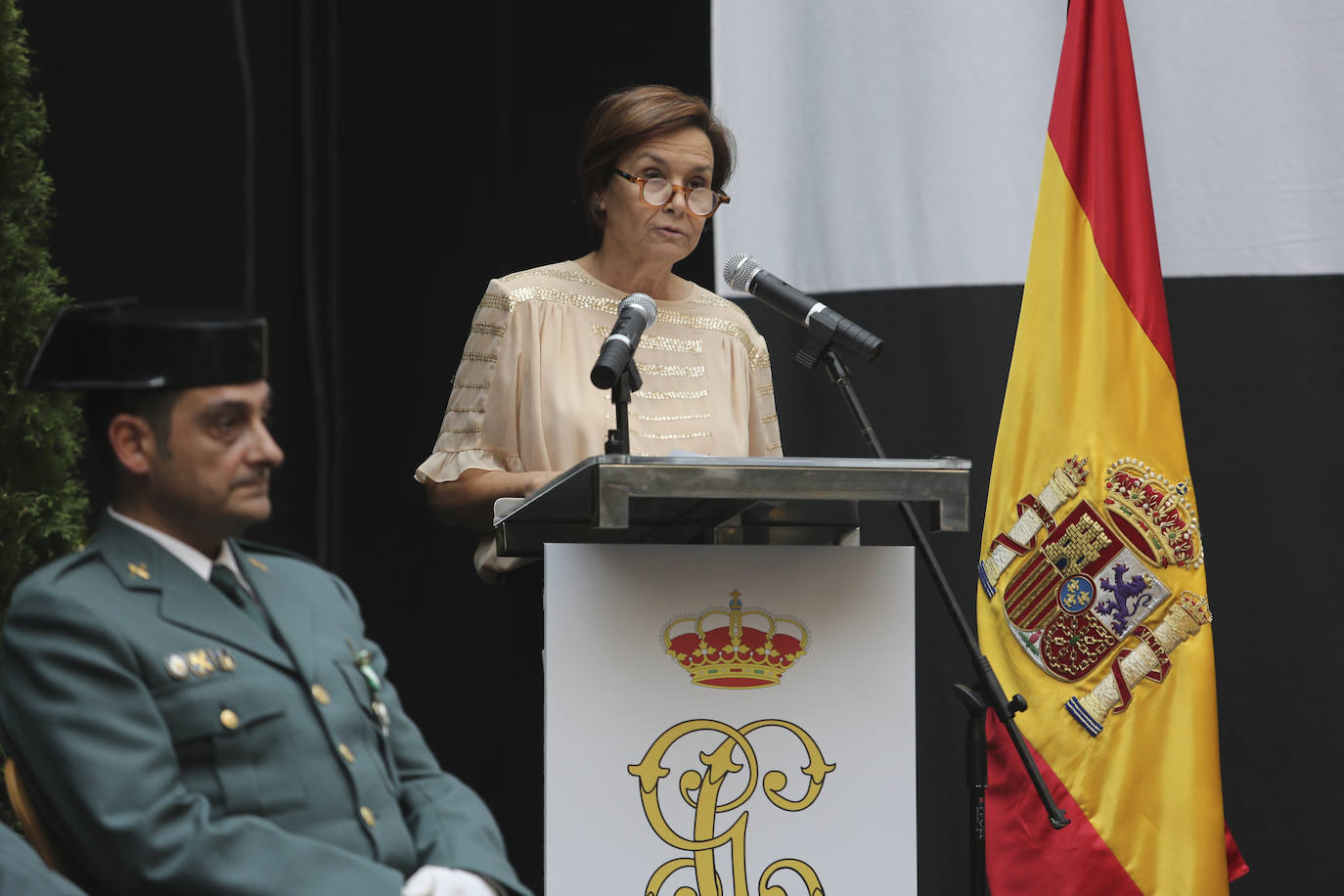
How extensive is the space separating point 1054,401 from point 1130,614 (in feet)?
1.57

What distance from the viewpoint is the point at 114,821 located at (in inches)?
56.4

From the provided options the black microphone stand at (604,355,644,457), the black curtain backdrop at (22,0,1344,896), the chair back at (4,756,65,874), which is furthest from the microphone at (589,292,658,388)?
the black curtain backdrop at (22,0,1344,896)

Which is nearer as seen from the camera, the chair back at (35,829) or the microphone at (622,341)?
the chair back at (35,829)

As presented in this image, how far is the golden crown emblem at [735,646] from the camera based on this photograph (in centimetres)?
214

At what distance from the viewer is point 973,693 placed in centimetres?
266

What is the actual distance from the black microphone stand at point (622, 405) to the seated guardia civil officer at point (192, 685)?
479mm

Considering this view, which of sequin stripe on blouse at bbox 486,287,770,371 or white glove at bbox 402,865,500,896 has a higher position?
sequin stripe on blouse at bbox 486,287,770,371

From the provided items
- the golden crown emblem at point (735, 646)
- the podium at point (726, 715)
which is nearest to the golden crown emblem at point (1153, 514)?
the podium at point (726, 715)

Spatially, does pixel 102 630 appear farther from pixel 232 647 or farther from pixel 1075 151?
pixel 1075 151

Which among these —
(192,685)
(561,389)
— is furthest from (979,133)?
(192,685)

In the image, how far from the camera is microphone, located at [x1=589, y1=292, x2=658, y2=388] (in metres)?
2.05

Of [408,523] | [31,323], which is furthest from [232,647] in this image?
[408,523]

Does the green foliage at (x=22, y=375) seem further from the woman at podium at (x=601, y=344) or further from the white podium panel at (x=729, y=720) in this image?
the white podium panel at (x=729, y=720)

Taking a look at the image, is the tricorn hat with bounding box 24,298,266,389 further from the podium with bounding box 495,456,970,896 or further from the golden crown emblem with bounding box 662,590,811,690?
the golden crown emblem with bounding box 662,590,811,690
